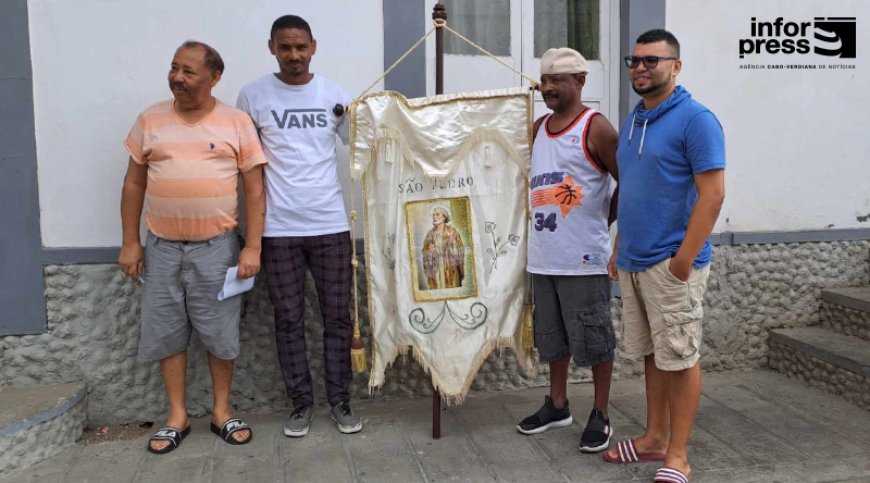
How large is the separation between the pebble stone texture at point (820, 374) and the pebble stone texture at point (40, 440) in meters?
4.03

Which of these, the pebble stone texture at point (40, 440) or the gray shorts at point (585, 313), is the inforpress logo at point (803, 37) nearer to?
the gray shorts at point (585, 313)

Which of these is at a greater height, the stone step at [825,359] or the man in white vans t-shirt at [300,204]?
the man in white vans t-shirt at [300,204]

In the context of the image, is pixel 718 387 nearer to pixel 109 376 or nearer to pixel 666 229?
pixel 666 229

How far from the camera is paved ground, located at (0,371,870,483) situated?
332cm

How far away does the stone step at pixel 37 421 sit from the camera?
11.0 feet

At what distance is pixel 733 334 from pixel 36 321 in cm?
399

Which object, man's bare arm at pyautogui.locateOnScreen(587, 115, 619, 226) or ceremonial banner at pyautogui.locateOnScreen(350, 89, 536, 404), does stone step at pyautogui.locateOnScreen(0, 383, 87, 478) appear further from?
man's bare arm at pyautogui.locateOnScreen(587, 115, 619, 226)

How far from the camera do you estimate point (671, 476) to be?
3.13 metres

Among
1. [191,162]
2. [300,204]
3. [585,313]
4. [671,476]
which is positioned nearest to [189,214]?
[191,162]

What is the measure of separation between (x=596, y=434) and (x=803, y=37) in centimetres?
290

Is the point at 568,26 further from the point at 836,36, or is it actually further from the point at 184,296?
the point at 184,296

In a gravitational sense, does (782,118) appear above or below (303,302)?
above

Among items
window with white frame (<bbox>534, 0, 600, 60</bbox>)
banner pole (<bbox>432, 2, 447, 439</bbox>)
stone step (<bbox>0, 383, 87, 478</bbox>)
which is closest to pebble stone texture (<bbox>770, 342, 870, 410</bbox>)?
window with white frame (<bbox>534, 0, 600, 60</bbox>)

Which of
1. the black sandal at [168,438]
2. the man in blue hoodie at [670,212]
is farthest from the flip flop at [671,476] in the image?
the black sandal at [168,438]
